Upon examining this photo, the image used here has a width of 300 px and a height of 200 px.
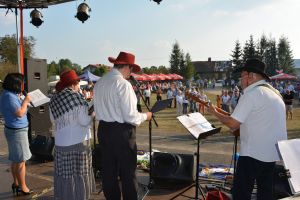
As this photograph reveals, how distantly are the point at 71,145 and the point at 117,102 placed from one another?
33.0 inches

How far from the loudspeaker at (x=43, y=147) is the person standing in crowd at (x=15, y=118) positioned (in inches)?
84.7

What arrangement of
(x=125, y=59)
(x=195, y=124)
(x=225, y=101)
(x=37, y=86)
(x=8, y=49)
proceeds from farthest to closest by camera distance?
(x=8, y=49)
(x=225, y=101)
(x=37, y=86)
(x=195, y=124)
(x=125, y=59)

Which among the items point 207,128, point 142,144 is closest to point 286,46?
point 142,144

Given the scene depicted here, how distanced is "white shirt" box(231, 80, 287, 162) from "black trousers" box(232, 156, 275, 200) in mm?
73

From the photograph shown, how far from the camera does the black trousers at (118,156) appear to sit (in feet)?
12.5

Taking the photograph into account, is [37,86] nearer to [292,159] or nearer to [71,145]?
[71,145]

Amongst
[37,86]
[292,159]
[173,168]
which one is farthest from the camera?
[37,86]

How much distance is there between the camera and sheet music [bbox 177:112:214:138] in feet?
13.5

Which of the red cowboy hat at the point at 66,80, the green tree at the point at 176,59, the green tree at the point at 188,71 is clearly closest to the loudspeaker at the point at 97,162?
the red cowboy hat at the point at 66,80

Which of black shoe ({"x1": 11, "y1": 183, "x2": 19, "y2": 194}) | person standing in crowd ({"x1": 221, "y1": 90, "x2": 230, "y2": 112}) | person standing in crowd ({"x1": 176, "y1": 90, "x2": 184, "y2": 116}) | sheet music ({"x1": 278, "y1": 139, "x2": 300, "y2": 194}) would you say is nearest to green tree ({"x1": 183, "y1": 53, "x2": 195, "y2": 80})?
person standing in crowd ({"x1": 176, "y1": 90, "x2": 184, "y2": 116})

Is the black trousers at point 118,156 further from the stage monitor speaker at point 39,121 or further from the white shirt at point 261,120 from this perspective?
the stage monitor speaker at point 39,121

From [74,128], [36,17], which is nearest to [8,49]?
[36,17]

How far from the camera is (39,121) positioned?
26.5ft

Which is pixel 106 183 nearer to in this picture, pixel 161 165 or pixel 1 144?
pixel 161 165
